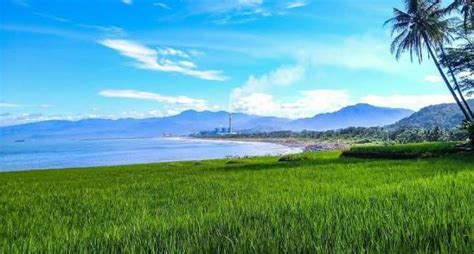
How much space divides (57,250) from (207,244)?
1.28 metres

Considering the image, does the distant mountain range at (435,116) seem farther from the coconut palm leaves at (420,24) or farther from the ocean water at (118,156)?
the coconut palm leaves at (420,24)

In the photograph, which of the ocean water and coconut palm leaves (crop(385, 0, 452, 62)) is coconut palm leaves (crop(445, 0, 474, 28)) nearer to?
coconut palm leaves (crop(385, 0, 452, 62))

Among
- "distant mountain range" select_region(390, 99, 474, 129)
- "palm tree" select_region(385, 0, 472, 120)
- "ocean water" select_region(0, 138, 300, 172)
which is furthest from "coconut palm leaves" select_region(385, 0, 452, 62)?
"distant mountain range" select_region(390, 99, 474, 129)

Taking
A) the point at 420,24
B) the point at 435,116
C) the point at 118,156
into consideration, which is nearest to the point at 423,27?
the point at 420,24

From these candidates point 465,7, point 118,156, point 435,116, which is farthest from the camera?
point 435,116

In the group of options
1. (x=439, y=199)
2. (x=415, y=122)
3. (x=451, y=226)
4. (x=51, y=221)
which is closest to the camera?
(x=451, y=226)

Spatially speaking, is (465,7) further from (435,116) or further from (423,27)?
(435,116)

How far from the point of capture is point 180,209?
24.0 ft

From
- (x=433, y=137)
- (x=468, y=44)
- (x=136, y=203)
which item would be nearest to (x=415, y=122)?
(x=433, y=137)

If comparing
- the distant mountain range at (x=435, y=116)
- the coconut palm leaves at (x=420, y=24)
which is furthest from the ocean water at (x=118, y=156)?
the distant mountain range at (x=435, y=116)

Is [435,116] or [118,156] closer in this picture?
[118,156]

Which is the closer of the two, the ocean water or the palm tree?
the palm tree

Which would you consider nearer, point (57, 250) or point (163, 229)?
point (57, 250)

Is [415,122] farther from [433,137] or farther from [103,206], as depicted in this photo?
[103,206]
